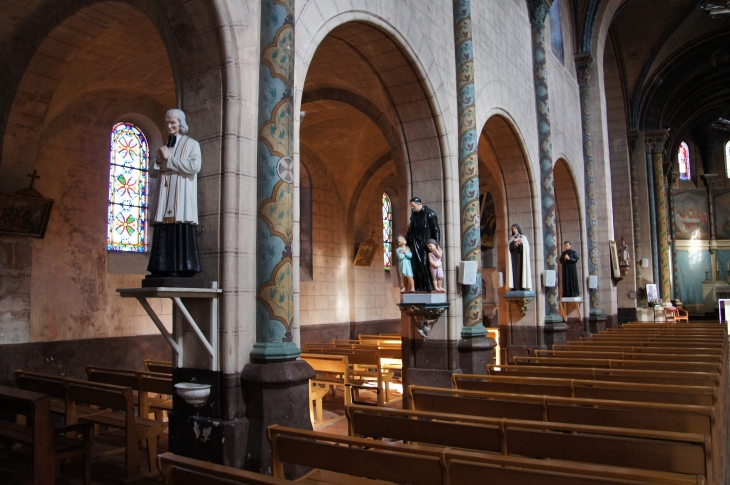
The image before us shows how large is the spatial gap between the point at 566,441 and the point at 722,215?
36.7 m

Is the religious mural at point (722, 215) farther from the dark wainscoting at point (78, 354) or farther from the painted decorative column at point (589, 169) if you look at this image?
the dark wainscoting at point (78, 354)

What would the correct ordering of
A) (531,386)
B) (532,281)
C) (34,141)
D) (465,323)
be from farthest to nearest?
(532,281) < (465,323) < (34,141) < (531,386)

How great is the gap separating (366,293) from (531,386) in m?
10.7

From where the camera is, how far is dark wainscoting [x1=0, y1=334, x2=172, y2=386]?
304 inches

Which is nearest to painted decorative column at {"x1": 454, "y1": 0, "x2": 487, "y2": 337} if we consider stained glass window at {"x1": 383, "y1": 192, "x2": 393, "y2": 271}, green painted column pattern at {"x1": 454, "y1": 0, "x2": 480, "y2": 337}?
green painted column pattern at {"x1": 454, "y1": 0, "x2": 480, "y2": 337}

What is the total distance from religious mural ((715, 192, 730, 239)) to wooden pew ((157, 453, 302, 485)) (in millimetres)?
37767

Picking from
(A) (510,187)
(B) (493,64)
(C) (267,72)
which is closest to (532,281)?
(A) (510,187)

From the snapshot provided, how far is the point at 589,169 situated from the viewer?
55.1 feet

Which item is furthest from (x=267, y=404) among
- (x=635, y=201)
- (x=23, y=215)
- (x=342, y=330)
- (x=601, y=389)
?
(x=635, y=201)

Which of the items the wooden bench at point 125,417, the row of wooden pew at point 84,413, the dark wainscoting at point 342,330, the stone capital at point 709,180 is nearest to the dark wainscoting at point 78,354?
the row of wooden pew at point 84,413

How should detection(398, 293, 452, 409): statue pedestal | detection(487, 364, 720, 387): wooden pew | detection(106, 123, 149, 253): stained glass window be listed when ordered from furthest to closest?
detection(106, 123, 149, 253): stained glass window
detection(398, 293, 452, 409): statue pedestal
detection(487, 364, 720, 387): wooden pew

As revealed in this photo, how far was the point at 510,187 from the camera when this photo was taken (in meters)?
12.4

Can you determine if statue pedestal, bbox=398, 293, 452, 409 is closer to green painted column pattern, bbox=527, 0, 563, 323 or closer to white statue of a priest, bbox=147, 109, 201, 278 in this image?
white statue of a priest, bbox=147, 109, 201, 278

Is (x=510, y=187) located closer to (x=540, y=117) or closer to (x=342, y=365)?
(x=540, y=117)
